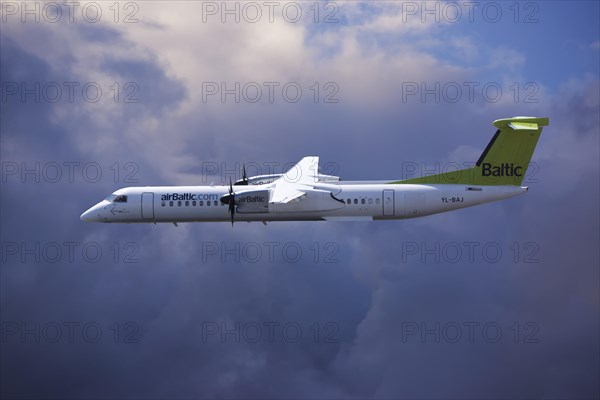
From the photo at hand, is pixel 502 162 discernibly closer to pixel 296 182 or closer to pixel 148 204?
pixel 296 182

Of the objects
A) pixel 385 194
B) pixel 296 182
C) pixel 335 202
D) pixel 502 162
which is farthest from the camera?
pixel 296 182

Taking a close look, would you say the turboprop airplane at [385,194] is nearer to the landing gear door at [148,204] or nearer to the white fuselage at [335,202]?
the white fuselage at [335,202]

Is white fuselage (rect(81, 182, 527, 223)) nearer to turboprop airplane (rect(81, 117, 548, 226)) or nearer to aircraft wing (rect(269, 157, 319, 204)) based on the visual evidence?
turboprop airplane (rect(81, 117, 548, 226))

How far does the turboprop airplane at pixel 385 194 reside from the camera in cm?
5156

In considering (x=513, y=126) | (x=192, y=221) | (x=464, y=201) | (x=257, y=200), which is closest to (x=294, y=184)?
(x=257, y=200)

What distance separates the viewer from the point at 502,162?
Result: 5188cm

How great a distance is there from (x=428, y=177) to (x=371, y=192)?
3925 mm

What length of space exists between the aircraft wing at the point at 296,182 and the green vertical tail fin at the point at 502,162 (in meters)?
8.14

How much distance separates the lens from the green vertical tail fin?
51500 mm

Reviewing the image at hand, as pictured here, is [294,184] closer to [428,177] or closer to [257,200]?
[257,200]

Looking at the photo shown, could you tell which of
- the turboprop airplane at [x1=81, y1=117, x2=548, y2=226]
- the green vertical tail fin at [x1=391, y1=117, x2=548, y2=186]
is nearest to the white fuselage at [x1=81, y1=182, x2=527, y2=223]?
the turboprop airplane at [x1=81, y1=117, x2=548, y2=226]

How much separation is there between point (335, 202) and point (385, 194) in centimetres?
328

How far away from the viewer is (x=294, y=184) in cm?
5316

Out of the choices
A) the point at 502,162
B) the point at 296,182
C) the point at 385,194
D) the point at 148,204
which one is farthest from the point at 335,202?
the point at 148,204
